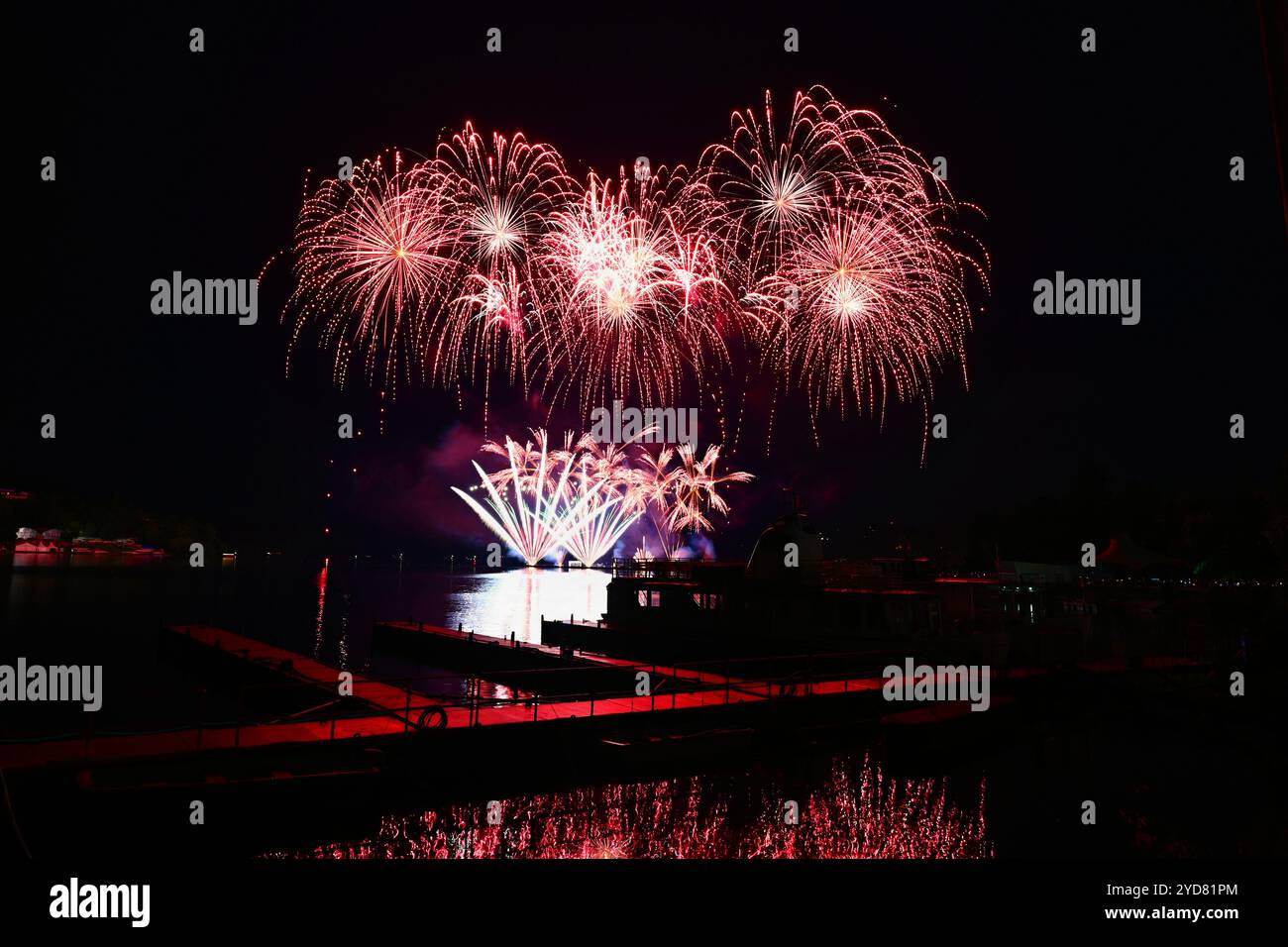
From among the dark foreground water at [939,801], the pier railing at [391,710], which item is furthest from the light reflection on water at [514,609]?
the dark foreground water at [939,801]

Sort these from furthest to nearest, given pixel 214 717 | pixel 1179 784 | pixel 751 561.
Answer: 1. pixel 751 561
2. pixel 214 717
3. pixel 1179 784

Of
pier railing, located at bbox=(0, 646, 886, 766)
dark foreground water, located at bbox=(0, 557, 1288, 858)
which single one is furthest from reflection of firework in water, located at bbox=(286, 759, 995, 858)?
pier railing, located at bbox=(0, 646, 886, 766)

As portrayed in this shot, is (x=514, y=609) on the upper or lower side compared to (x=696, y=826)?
lower

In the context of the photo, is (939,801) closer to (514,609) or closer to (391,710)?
(391,710)

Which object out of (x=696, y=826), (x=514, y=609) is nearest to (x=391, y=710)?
(x=696, y=826)

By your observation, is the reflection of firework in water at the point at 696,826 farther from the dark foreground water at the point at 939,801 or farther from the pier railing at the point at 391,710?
the pier railing at the point at 391,710

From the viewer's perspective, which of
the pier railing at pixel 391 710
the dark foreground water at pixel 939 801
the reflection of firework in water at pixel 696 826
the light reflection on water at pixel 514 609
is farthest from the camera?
the light reflection on water at pixel 514 609
